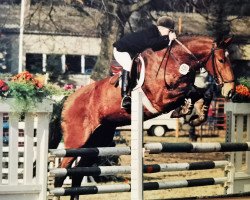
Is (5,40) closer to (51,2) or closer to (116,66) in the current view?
(51,2)

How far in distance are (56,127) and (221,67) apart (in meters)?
2.03

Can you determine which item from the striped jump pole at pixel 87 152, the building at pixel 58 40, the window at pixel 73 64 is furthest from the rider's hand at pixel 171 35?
the striped jump pole at pixel 87 152

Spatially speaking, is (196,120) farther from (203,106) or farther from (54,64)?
(54,64)

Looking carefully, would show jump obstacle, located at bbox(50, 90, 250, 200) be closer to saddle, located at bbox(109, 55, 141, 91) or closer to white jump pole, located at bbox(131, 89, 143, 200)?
white jump pole, located at bbox(131, 89, 143, 200)

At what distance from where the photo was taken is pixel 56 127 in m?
7.59

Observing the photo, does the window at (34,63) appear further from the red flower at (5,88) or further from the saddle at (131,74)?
the red flower at (5,88)

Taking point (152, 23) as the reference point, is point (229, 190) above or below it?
below

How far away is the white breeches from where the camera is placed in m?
7.78

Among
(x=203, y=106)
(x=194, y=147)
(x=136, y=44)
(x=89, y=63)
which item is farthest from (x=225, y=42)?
(x=89, y=63)

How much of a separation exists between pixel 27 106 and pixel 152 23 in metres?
2.65

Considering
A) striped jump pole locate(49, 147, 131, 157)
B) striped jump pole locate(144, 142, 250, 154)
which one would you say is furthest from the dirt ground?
striped jump pole locate(49, 147, 131, 157)

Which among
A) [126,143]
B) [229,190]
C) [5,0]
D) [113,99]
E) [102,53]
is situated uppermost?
[5,0]

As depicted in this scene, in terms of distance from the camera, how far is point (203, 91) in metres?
8.09

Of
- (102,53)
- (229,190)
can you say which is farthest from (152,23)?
(229,190)
